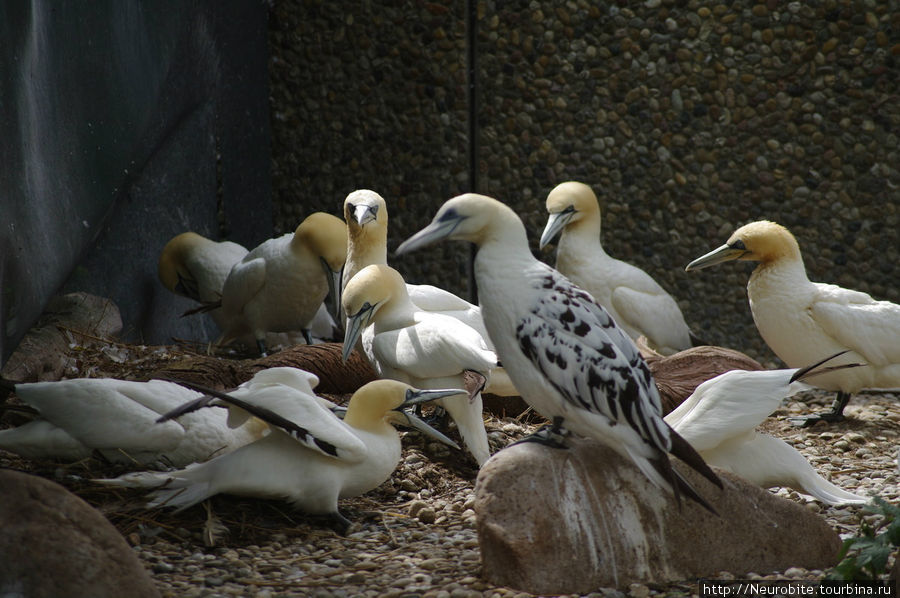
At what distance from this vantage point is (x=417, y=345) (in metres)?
4.01

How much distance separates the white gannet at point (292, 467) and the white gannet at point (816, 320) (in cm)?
260

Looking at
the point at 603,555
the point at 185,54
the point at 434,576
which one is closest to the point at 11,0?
the point at 185,54

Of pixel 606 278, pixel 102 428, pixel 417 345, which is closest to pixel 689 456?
pixel 417 345

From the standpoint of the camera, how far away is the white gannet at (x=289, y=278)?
19.0 ft

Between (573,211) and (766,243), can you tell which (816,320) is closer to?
(766,243)

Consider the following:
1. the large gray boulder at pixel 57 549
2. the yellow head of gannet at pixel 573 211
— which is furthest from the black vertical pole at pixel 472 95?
the large gray boulder at pixel 57 549

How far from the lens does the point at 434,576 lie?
2988 mm

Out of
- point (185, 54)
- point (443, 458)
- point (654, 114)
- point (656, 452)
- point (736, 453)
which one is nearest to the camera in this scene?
point (656, 452)

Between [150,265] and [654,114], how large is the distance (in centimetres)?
347

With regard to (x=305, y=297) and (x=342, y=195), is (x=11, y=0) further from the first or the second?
(x=342, y=195)

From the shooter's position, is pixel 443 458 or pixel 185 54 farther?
pixel 185 54

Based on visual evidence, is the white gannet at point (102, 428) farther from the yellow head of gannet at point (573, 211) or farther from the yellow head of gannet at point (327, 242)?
the yellow head of gannet at point (573, 211)

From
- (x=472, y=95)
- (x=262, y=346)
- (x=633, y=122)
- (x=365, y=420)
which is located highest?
(x=472, y=95)

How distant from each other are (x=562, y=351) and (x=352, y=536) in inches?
39.7
